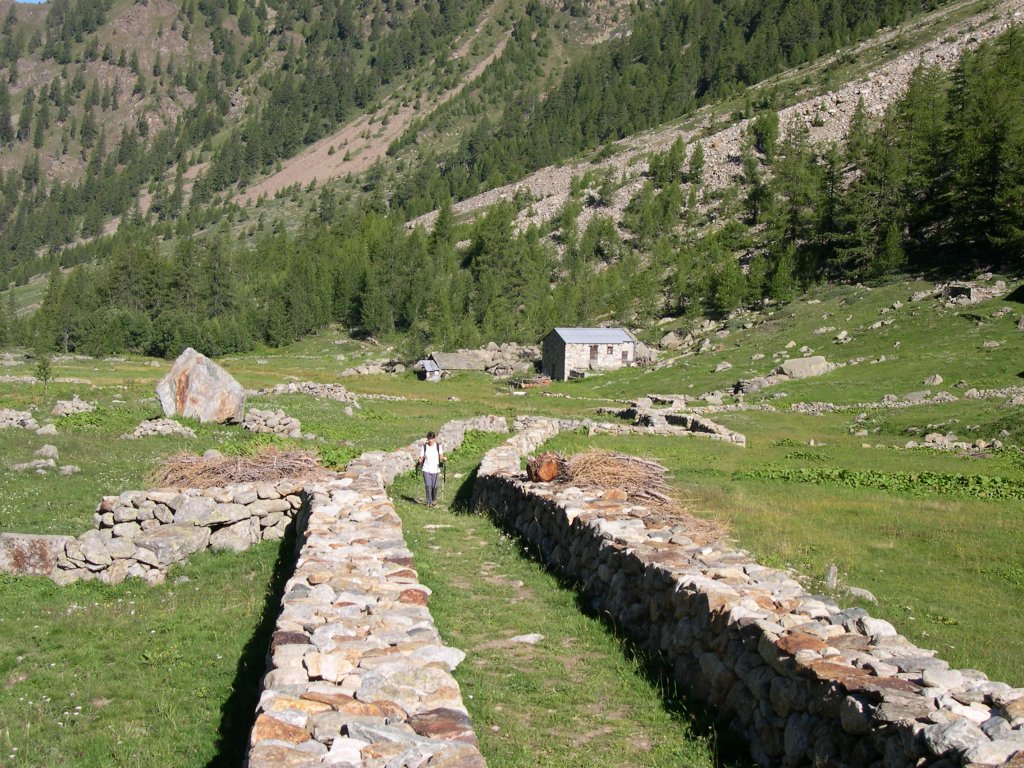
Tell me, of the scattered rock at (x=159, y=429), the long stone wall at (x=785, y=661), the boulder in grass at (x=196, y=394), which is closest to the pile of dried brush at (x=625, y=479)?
the long stone wall at (x=785, y=661)

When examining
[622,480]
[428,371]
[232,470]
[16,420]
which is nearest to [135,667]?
[232,470]

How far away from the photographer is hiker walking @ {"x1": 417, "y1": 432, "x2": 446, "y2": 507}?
20344 mm

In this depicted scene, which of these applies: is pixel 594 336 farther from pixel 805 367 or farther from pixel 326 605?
pixel 326 605

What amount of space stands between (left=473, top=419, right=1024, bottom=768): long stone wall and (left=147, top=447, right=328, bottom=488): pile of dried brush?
317 inches

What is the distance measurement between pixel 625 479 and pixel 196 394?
21.5 metres

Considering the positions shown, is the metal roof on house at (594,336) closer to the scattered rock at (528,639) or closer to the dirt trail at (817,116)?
the dirt trail at (817,116)

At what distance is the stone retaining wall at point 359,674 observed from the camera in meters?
5.52

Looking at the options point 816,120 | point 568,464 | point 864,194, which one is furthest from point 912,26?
point 568,464

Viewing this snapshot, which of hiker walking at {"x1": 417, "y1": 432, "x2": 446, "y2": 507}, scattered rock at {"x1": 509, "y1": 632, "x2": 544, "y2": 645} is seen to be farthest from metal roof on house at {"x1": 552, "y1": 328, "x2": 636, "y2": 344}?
scattered rock at {"x1": 509, "y1": 632, "x2": 544, "y2": 645}

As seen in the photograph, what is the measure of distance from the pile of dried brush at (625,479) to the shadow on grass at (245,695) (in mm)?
6658

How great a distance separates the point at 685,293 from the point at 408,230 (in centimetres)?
8450

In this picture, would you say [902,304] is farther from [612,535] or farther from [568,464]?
[612,535]

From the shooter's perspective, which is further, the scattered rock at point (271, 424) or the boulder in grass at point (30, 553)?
the scattered rock at point (271, 424)

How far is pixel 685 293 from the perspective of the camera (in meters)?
97.0
